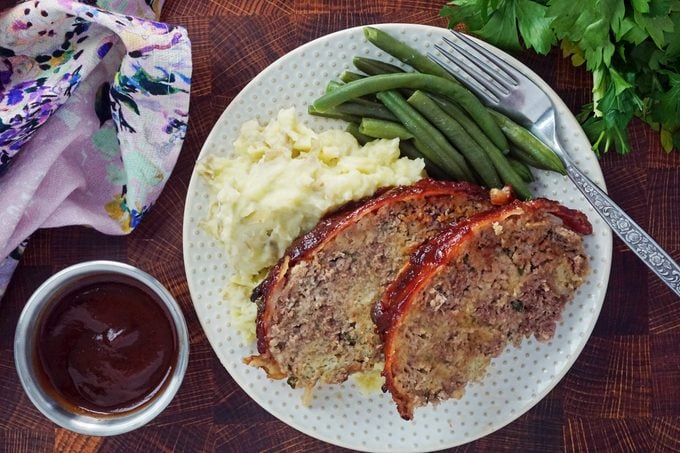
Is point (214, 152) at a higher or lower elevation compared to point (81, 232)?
higher

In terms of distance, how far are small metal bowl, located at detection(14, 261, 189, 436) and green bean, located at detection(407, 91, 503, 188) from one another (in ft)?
5.04

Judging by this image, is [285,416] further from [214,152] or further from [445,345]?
[214,152]

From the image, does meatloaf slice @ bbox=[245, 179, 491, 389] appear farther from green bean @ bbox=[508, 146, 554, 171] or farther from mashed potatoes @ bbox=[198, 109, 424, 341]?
green bean @ bbox=[508, 146, 554, 171]

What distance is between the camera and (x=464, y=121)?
3436 millimetres

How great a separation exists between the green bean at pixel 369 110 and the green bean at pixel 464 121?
0.23 metres

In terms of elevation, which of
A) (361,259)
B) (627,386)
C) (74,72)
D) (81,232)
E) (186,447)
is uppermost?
(74,72)

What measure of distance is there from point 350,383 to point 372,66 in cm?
162

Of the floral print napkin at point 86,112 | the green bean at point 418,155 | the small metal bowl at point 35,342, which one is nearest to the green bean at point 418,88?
the green bean at point 418,155

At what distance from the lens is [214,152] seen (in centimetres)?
356

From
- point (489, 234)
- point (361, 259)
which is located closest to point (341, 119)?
point (361, 259)

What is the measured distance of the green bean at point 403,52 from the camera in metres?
3.39

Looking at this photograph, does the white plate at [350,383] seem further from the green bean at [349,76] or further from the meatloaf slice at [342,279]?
the meatloaf slice at [342,279]

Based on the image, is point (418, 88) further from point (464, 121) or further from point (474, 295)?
point (474, 295)

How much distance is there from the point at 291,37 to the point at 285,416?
1983mm
